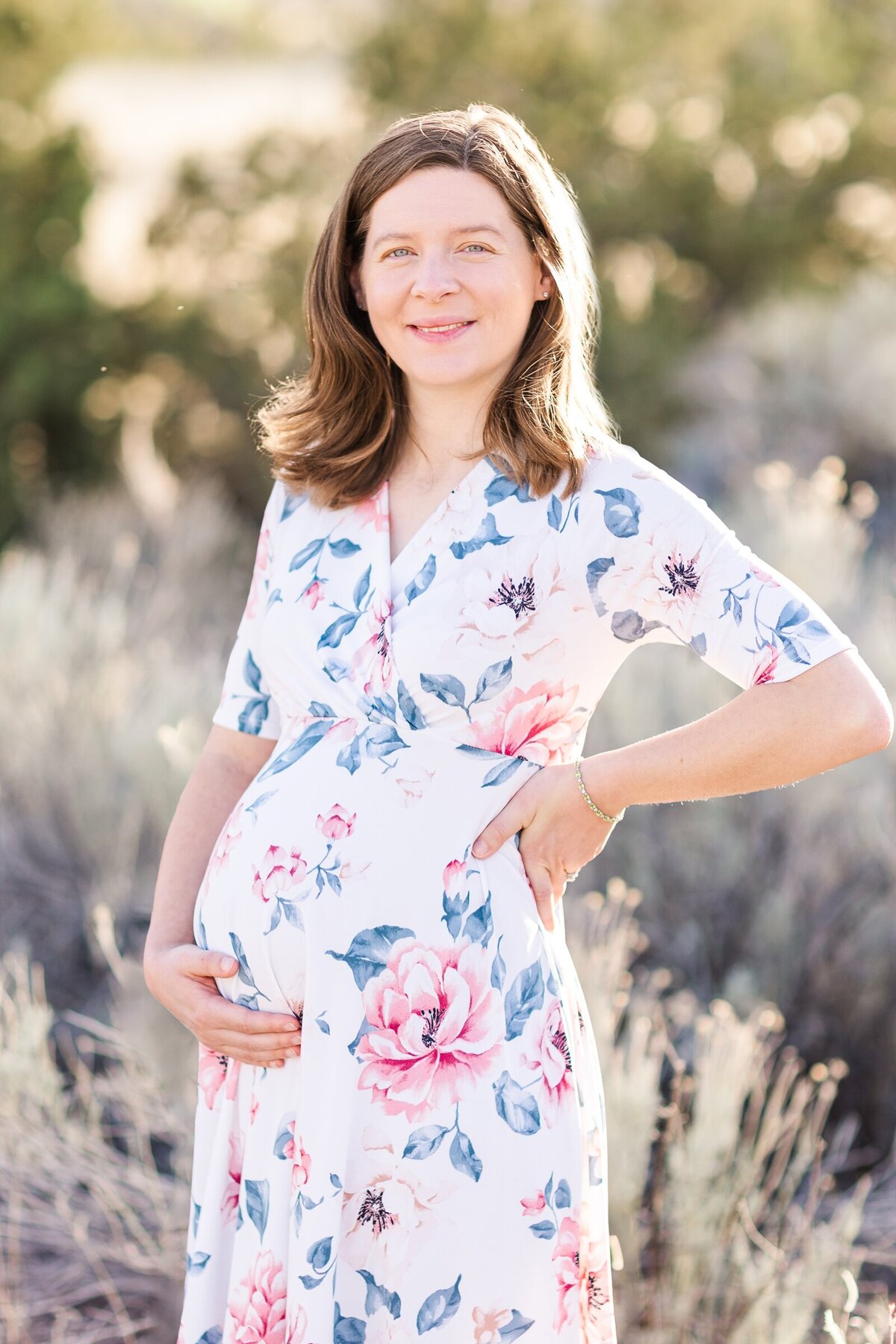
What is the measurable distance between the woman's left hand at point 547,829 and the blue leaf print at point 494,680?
12 cm

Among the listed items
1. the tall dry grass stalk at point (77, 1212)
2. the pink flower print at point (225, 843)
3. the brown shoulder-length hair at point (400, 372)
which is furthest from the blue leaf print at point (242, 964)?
the tall dry grass stalk at point (77, 1212)

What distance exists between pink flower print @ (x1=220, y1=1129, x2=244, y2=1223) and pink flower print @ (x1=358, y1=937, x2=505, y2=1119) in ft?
1.02

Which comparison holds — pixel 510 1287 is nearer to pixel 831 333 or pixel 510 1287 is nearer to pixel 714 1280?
pixel 714 1280

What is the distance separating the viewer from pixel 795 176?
356 inches

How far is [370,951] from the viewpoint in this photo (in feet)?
5.59

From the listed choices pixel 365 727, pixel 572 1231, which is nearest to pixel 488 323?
pixel 365 727

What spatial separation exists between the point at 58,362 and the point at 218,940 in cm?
599

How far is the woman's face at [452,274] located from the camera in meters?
1.82

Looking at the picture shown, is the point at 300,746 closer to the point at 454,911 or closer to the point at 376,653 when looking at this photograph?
the point at 376,653

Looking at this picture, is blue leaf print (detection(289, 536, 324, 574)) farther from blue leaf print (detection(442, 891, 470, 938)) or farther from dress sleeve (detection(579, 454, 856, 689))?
blue leaf print (detection(442, 891, 470, 938))

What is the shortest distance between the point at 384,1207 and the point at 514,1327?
8.6 inches

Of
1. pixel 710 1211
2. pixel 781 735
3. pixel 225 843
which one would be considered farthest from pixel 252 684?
pixel 710 1211

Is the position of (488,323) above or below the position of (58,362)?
below

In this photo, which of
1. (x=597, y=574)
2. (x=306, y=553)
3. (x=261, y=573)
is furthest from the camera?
(x=261, y=573)
